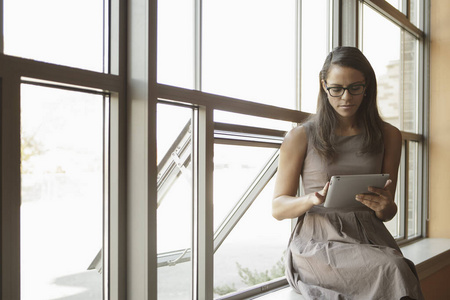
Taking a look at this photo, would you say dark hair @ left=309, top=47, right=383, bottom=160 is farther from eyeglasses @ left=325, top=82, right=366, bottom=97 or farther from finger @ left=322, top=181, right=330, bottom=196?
finger @ left=322, top=181, right=330, bottom=196

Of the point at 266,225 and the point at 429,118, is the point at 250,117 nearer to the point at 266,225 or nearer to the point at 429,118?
the point at 266,225

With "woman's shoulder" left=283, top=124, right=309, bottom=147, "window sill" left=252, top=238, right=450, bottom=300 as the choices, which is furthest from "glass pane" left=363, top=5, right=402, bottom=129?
"woman's shoulder" left=283, top=124, right=309, bottom=147

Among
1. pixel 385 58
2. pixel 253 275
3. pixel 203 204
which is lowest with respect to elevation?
pixel 253 275

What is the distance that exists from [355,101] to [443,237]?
129 inches

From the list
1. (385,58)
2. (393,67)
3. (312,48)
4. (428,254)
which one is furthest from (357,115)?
(393,67)

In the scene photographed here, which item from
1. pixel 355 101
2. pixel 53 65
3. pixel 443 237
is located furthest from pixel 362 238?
pixel 443 237

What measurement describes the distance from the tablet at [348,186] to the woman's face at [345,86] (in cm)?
33

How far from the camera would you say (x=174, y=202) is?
6.89 ft

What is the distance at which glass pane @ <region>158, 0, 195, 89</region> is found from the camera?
1974 millimetres

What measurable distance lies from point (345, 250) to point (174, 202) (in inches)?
28.5

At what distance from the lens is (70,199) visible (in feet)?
5.58

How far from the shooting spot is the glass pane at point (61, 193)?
1549 millimetres

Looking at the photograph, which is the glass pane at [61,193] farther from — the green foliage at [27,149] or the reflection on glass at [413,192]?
the reflection on glass at [413,192]

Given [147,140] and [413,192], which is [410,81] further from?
[147,140]
